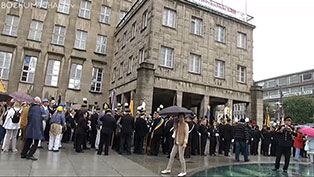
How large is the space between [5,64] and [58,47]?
5.53m

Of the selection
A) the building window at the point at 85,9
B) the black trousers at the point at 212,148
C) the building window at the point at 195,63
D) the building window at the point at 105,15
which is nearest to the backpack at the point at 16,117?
the black trousers at the point at 212,148

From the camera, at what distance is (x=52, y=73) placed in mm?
24891

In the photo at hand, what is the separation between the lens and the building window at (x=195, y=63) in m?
19.3

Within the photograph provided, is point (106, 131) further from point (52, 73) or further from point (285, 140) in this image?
point (52, 73)

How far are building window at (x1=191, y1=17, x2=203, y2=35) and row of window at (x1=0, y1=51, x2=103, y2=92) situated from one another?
41.5ft

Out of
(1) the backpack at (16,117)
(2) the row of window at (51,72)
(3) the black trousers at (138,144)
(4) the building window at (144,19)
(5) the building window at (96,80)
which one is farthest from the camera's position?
(5) the building window at (96,80)

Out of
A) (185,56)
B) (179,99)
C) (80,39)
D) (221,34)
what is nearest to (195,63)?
(185,56)

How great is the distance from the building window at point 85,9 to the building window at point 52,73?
661 centimetres

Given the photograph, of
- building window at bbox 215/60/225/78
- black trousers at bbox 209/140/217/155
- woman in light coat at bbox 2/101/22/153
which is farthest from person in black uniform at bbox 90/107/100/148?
building window at bbox 215/60/225/78

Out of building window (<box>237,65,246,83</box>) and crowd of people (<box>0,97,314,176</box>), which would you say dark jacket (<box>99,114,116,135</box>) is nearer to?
crowd of people (<box>0,97,314,176</box>)

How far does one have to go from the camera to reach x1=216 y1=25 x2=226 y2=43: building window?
21.1 m

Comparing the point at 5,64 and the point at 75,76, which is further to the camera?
the point at 75,76

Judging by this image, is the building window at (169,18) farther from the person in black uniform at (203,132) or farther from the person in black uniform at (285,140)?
the person in black uniform at (285,140)

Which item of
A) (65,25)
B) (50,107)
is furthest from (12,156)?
(65,25)
